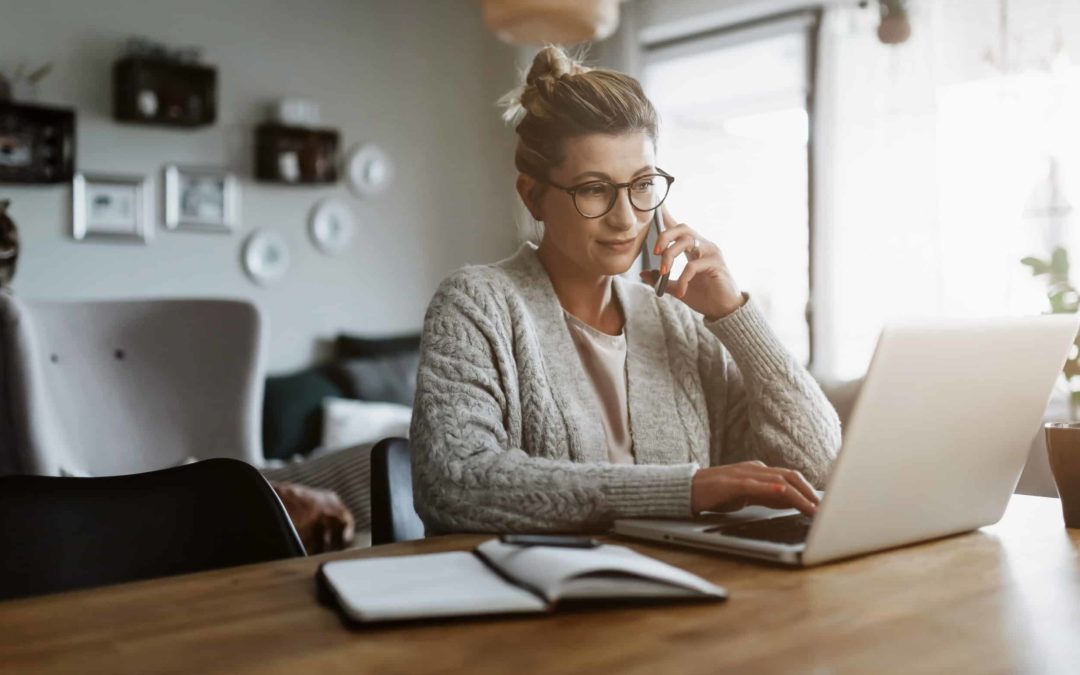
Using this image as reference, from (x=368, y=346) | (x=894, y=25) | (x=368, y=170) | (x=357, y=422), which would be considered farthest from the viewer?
(x=368, y=170)

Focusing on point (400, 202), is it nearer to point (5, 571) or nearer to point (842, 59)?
point (842, 59)

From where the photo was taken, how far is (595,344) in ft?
4.70

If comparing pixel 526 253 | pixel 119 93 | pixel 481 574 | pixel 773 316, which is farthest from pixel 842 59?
pixel 481 574

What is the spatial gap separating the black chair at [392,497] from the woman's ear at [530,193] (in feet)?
1.24

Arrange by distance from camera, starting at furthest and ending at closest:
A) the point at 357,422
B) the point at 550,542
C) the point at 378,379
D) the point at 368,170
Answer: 1. the point at 368,170
2. the point at 378,379
3. the point at 357,422
4. the point at 550,542

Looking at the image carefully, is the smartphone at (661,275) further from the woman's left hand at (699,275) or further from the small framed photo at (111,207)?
the small framed photo at (111,207)

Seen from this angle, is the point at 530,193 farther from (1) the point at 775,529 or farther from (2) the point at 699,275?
(1) the point at 775,529

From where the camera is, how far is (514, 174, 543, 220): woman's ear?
56.7 inches

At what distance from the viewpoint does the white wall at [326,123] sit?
417 cm

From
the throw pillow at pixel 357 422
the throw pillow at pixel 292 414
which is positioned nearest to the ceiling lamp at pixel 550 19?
the throw pillow at pixel 357 422

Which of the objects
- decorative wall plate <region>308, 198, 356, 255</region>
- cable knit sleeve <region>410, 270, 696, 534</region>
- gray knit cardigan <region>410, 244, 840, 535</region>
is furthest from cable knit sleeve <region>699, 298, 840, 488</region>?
decorative wall plate <region>308, 198, 356, 255</region>

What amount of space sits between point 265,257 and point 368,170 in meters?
0.69

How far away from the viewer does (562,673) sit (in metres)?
0.62

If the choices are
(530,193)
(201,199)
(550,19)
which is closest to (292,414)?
(201,199)
